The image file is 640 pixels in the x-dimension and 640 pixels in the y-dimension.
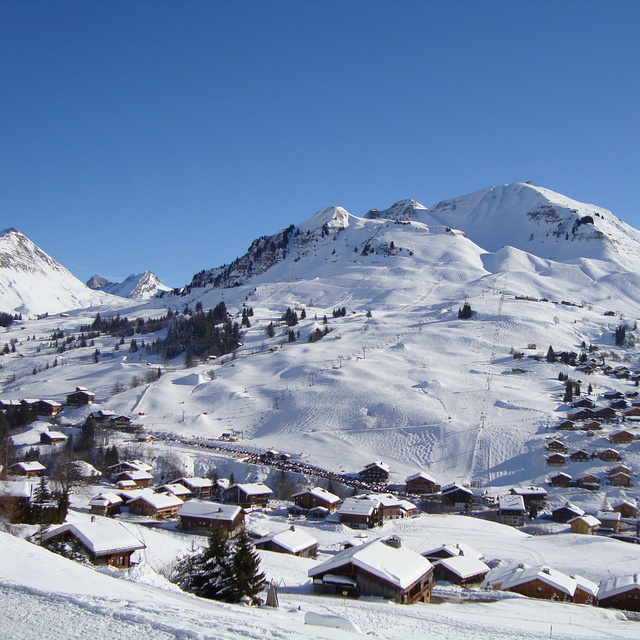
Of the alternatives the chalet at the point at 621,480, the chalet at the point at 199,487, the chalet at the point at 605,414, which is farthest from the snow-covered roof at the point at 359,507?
the chalet at the point at 605,414

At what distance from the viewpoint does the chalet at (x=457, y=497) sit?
56216mm

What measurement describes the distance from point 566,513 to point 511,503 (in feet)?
15.4

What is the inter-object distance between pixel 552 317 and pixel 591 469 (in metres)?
77.0

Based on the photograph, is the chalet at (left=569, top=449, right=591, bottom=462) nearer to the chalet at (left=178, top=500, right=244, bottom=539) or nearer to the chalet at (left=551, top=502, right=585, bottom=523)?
the chalet at (left=551, top=502, right=585, bottom=523)

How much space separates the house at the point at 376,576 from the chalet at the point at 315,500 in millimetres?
24775

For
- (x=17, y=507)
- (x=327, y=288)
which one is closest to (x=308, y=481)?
(x=17, y=507)

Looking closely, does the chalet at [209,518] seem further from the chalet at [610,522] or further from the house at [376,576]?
the chalet at [610,522]

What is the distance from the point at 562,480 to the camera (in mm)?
60125

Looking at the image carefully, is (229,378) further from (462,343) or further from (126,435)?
(462,343)

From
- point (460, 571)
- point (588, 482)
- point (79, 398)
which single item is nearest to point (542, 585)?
point (460, 571)

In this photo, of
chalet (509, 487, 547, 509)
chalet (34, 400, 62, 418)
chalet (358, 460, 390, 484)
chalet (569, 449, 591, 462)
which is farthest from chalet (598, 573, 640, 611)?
chalet (34, 400, 62, 418)

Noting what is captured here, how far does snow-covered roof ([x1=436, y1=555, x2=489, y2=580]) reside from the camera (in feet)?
99.8

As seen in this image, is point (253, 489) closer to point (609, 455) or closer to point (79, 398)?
point (609, 455)

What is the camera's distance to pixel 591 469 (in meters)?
62.8
